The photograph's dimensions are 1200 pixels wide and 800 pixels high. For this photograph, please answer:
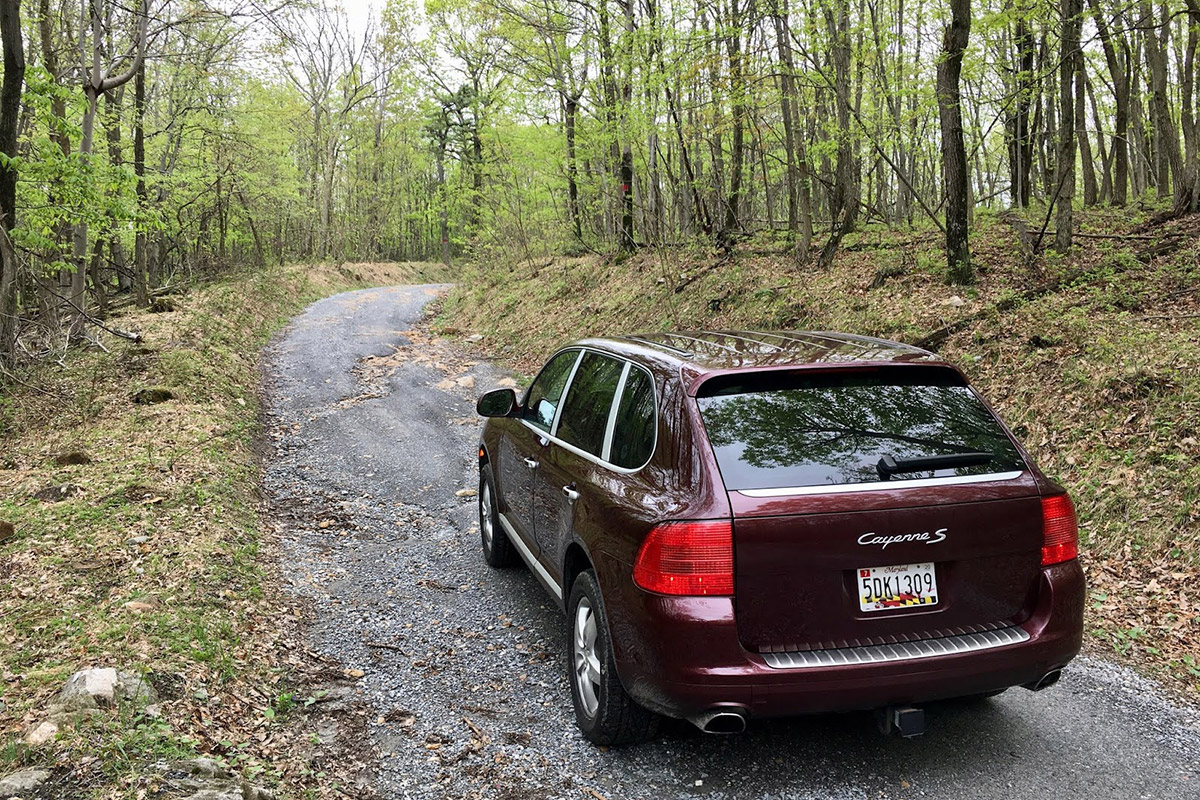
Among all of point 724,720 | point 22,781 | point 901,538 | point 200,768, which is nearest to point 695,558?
point 724,720

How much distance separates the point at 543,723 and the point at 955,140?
9.22m

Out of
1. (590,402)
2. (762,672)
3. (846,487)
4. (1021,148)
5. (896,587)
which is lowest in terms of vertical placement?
(762,672)

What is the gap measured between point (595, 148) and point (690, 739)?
17434 mm

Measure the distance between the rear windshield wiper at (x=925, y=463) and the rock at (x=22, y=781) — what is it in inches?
133

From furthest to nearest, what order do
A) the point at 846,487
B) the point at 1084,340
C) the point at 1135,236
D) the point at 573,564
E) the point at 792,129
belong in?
the point at 792,129 → the point at 1135,236 → the point at 1084,340 → the point at 573,564 → the point at 846,487

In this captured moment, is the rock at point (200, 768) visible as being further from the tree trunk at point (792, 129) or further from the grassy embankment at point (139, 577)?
the tree trunk at point (792, 129)

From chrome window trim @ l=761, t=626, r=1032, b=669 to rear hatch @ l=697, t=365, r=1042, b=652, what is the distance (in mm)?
26

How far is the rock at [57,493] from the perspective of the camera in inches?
251

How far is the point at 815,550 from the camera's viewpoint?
2.77 meters

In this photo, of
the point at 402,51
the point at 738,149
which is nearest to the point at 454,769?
the point at 738,149

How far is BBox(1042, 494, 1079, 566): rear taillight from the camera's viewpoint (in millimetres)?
3016

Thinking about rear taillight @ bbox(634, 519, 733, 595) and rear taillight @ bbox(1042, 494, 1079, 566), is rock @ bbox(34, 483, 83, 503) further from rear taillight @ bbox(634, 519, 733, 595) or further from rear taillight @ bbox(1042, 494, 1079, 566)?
rear taillight @ bbox(1042, 494, 1079, 566)

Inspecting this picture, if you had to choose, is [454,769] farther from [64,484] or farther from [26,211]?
[26,211]

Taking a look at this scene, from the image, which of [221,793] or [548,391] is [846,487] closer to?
[548,391]
